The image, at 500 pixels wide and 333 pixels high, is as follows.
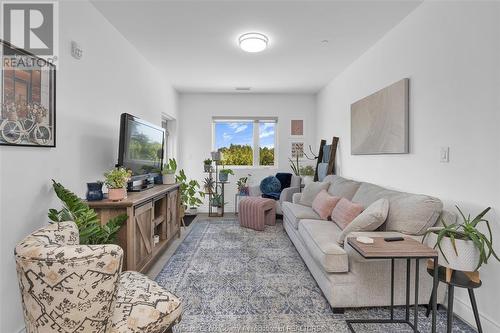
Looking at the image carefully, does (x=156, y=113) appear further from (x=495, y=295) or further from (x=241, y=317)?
(x=495, y=295)

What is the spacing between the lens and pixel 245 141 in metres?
6.02

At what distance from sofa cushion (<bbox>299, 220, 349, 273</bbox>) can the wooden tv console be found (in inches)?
61.9

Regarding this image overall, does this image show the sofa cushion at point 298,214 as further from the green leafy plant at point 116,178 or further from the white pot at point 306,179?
the green leafy plant at point 116,178

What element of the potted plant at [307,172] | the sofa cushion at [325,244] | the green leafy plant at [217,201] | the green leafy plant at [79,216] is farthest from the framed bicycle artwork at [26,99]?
the potted plant at [307,172]

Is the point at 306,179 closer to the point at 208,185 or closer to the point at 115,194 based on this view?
the point at 208,185

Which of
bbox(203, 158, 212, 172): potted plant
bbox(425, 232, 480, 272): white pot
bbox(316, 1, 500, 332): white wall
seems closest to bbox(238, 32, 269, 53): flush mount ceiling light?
bbox(316, 1, 500, 332): white wall

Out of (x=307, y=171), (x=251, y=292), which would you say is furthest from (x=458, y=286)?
(x=307, y=171)

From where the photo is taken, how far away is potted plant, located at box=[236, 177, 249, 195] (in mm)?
5512

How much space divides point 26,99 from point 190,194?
3.64m

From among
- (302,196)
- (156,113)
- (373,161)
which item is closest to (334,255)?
(373,161)

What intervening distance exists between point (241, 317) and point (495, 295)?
67.3 inches

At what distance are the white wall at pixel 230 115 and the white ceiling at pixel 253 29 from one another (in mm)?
1374

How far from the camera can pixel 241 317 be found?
2.06 meters

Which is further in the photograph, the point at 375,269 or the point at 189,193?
the point at 189,193
